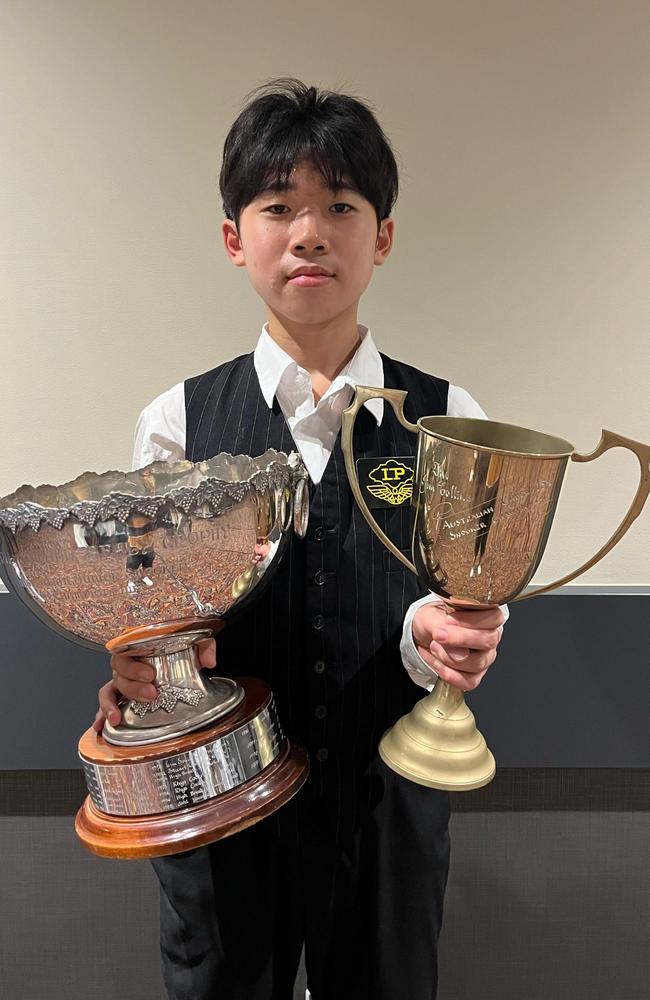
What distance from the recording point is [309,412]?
72cm

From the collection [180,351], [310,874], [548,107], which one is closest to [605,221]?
[548,107]

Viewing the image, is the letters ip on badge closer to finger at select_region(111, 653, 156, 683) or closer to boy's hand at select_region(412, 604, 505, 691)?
boy's hand at select_region(412, 604, 505, 691)

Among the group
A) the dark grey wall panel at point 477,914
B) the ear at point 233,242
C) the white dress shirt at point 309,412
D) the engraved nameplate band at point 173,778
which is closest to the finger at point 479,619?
the white dress shirt at point 309,412

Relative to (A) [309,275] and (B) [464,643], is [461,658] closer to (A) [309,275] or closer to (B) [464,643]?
(B) [464,643]

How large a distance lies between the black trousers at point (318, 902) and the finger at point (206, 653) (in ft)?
0.80

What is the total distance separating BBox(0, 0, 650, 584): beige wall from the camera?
93cm

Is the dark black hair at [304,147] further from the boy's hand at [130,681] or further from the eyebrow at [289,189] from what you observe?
the boy's hand at [130,681]

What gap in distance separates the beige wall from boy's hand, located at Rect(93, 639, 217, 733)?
54cm

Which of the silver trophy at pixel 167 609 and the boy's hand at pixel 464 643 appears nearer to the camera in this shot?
the silver trophy at pixel 167 609

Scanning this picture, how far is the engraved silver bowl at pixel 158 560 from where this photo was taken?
46 cm

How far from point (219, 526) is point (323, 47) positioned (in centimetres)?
79

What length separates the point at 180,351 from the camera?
1.01m

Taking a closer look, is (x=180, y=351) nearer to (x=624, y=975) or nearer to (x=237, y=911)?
(x=237, y=911)

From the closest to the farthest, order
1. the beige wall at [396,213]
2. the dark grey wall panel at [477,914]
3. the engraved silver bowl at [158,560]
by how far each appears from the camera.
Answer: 1. the engraved silver bowl at [158,560]
2. the beige wall at [396,213]
3. the dark grey wall panel at [477,914]
